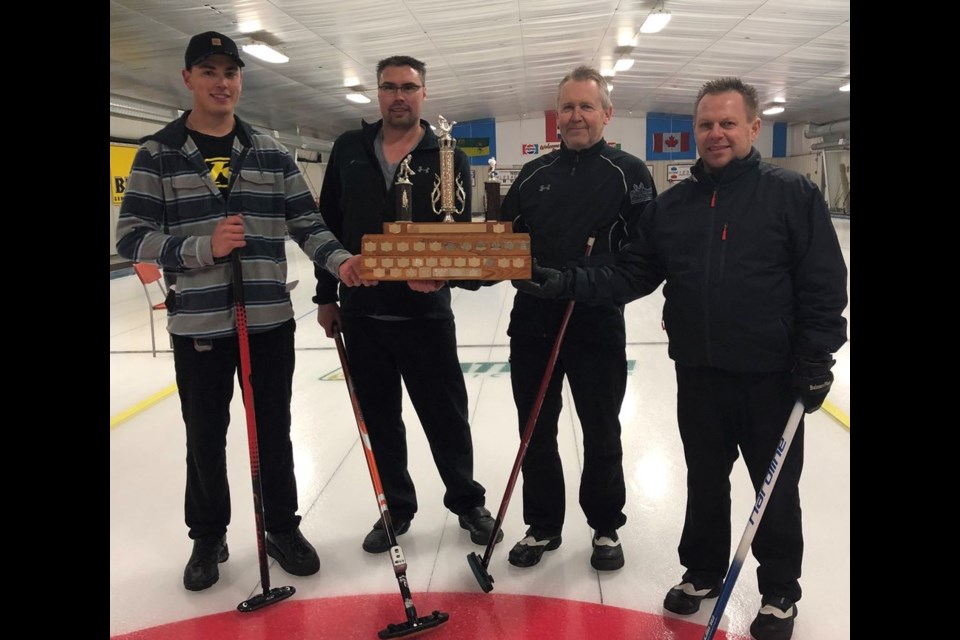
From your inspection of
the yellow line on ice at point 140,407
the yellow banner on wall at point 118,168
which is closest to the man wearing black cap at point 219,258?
the yellow line on ice at point 140,407

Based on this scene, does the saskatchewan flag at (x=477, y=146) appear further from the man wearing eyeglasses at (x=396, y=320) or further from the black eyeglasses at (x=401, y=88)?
the black eyeglasses at (x=401, y=88)

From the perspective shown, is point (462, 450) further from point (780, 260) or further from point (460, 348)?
point (460, 348)

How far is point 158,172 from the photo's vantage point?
2316 mm

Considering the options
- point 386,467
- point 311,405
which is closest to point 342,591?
point 386,467

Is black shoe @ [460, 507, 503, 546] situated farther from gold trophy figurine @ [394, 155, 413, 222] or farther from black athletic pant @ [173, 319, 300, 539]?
gold trophy figurine @ [394, 155, 413, 222]

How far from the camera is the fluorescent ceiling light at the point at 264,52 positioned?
32.0 feet

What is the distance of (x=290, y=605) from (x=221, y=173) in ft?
4.95

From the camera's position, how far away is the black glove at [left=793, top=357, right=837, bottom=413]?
1.94m

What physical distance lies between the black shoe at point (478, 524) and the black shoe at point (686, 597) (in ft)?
2.30

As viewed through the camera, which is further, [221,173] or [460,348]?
[460,348]

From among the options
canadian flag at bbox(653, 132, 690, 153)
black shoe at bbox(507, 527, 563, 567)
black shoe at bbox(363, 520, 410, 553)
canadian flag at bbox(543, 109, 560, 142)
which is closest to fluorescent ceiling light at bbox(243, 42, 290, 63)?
black shoe at bbox(363, 520, 410, 553)

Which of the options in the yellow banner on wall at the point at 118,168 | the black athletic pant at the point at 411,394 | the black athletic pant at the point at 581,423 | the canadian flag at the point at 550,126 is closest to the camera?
the black athletic pant at the point at 581,423

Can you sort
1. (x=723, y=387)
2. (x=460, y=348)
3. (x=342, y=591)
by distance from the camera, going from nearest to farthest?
1. (x=723, y=387)
2. (x=342, y=591)
3. (x=460, y=348)
